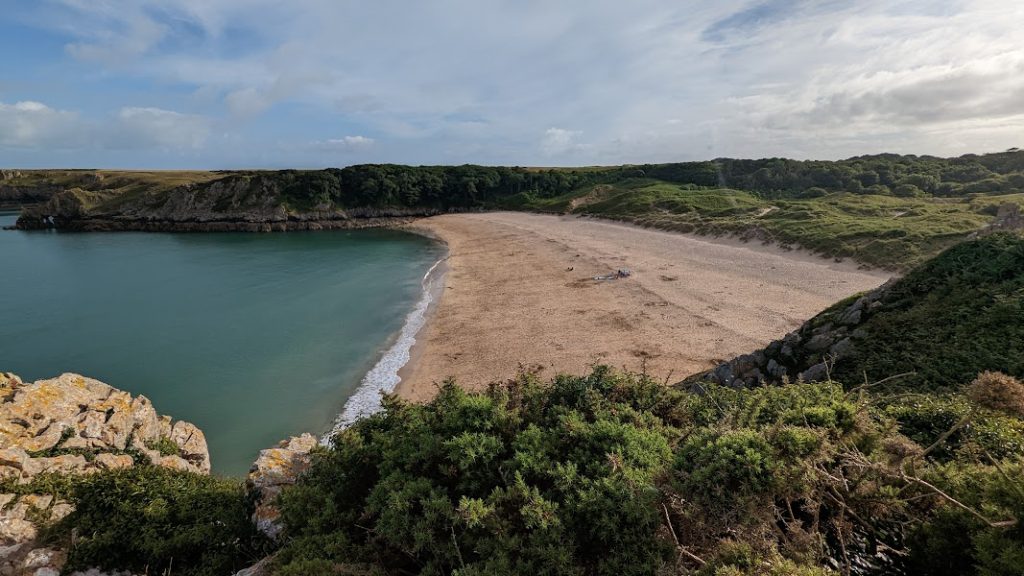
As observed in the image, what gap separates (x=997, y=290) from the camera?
9422 mm

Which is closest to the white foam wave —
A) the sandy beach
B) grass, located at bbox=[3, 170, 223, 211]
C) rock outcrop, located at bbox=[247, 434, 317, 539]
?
the sandy beach

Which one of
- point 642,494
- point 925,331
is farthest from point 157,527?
point 925,331

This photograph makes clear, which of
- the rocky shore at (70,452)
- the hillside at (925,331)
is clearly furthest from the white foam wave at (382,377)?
the hillside at (925,331)

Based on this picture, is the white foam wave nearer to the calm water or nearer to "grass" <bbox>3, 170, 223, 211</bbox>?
the calm water

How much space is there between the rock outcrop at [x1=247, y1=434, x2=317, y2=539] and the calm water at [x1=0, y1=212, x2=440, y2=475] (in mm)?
5386

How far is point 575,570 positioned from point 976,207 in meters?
51.6

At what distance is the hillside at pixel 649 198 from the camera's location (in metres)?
Result: 34.5

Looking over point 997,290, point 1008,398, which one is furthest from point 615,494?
point 997,290

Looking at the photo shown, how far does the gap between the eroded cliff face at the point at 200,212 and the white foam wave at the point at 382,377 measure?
53.2 metres

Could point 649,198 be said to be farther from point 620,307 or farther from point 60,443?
point 60,443

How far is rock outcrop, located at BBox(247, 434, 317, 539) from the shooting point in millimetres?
6641

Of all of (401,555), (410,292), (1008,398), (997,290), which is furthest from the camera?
(410,292)

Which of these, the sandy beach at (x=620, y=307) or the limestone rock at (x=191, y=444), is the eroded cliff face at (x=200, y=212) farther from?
the limestone rock at (x=191, y=444)

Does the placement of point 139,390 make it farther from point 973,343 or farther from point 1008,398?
point 973,343
